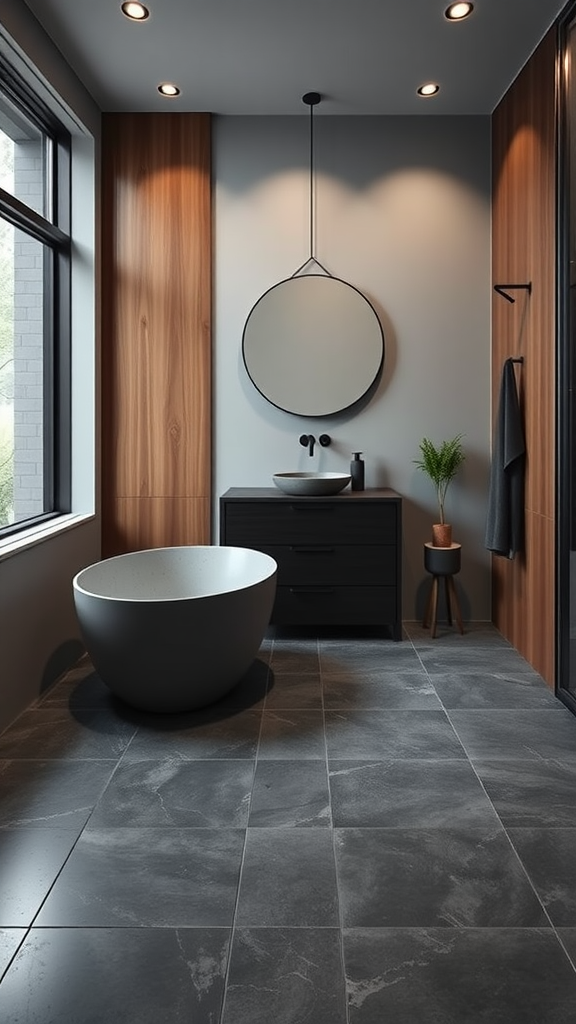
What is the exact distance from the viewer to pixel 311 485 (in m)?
3.70

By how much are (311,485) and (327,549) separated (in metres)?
0.33

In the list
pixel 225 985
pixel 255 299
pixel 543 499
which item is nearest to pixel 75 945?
pixel 225 985

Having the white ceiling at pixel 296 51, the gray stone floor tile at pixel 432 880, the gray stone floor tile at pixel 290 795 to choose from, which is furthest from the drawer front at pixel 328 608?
the white ceiling at pixel 296 51

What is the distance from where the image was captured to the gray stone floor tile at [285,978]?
1323 millimetres

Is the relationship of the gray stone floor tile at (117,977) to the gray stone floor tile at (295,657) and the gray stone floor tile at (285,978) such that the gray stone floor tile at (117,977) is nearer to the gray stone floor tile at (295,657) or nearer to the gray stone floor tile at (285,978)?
the gray stone floor tile at (285,978)

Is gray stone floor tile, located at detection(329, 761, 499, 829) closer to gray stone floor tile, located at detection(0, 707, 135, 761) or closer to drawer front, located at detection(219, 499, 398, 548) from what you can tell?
gray stone floor tile, located at detection(0, 707, 135, 761)

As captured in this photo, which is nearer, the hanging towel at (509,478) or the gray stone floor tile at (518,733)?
the gray stone floor tile at (518,733)

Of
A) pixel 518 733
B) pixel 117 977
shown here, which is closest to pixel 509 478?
pixel 518 733

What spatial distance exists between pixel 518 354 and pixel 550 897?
2539 mm

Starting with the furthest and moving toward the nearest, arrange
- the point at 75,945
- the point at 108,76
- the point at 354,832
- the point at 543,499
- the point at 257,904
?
the point at 108,76
the point at 543,499
the point at 354,832
the point at 257,904
the point at 75,945

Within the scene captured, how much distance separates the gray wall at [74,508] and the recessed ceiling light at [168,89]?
38 centimetres

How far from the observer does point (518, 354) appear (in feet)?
11.7

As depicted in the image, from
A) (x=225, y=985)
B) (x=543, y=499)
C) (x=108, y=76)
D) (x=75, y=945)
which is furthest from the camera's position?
(x=108, y=76)

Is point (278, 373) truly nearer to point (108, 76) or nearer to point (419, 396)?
point (419, 396)
